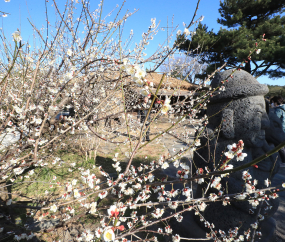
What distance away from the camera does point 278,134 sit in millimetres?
2461

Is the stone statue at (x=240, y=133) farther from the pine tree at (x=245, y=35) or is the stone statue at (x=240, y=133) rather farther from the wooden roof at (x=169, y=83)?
the pine tree at (x=245, y=35)

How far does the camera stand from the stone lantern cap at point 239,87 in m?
2.04

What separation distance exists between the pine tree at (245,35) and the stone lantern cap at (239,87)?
304 inches

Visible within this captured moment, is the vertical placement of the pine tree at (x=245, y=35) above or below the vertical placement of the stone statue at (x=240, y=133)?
above

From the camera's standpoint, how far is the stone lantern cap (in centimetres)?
204

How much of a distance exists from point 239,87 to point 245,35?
10.8 meters

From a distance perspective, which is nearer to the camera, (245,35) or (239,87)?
(239,87)

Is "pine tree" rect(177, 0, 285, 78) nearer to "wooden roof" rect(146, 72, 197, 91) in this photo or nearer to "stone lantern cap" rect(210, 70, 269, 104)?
"wooden roof" rect(146, 72, 197, 91)

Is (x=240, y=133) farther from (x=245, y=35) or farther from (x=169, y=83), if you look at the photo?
(x=245, y=35)

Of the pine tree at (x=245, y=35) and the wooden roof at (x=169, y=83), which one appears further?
the pine tree at (x=245, y=35)

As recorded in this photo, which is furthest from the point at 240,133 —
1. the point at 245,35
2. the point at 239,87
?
the point at 245,35

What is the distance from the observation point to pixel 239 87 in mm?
2076

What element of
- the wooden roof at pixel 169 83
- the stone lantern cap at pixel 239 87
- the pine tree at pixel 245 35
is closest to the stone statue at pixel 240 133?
the stone lantern cap at pixel 239 87

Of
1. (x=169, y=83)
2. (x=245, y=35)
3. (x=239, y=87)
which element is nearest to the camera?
(x=239, y=87)
